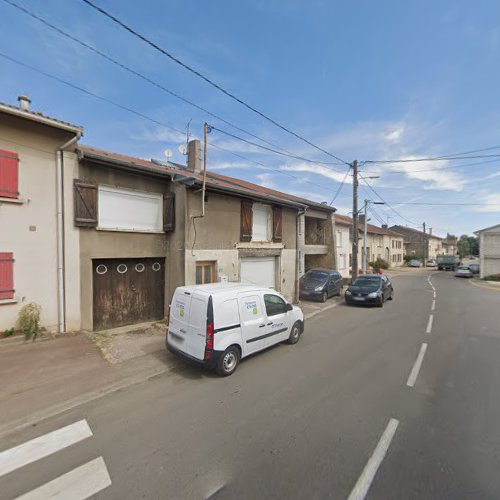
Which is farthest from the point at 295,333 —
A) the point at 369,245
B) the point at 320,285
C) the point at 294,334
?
the point at 369,245

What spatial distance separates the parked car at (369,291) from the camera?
11.9 metres

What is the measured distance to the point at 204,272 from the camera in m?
9.38

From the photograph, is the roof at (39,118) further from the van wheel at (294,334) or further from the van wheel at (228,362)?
the van wheel at (294,334)

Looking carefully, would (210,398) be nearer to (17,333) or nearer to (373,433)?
(373,433)

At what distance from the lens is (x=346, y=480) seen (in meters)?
2.72

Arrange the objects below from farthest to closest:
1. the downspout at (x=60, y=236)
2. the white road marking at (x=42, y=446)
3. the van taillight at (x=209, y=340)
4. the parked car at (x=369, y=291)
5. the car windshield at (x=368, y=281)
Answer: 1. the car windshield at (x=368, y=281)
2. the parked car at (x=369, y=291)
3. the downspout at (x=60, y=236)
4. the van taillight at (x=209, y=340)
5. the white road marking at (x=42, y=446)

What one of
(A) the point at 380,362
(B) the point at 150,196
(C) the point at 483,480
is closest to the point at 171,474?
(C) the point at 483,480

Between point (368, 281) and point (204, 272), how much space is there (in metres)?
8.81

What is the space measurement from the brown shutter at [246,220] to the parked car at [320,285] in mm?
4920

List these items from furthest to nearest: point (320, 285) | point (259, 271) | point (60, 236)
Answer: point (320, 285)
point (259, 271)
point (60, 236)

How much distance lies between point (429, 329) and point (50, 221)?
11.6m

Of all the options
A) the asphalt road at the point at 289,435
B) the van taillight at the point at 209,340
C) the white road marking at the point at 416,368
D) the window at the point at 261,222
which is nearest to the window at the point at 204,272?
the window at the point at 261,222

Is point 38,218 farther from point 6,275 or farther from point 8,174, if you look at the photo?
point 6,275

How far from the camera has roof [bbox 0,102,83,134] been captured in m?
5.69
